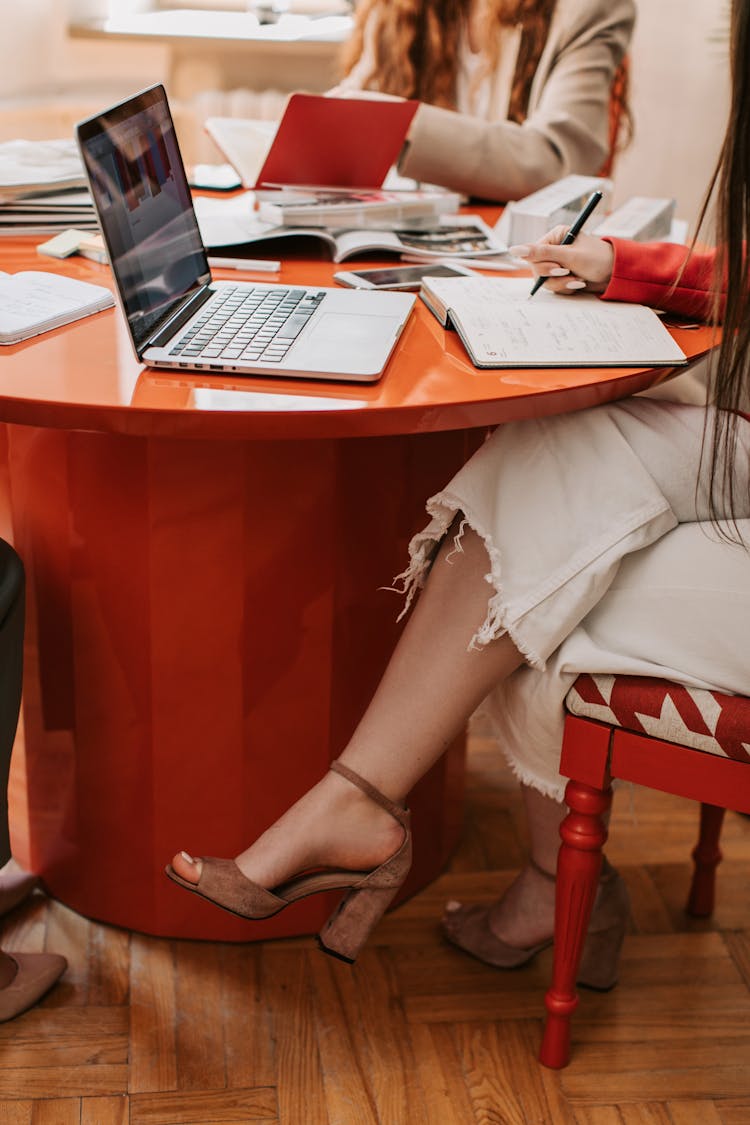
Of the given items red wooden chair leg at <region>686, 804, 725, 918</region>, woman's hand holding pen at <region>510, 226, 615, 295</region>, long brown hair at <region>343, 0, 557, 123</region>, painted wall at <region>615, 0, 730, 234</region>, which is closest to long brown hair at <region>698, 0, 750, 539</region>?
woman's hand holding pen at <region>510, 226, 615, 295</region>

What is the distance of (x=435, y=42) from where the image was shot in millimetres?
1965

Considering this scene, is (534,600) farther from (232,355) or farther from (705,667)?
(232,355)

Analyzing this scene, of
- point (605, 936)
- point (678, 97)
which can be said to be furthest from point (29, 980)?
point (678, 97)

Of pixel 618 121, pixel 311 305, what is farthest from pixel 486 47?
pixel 311 305

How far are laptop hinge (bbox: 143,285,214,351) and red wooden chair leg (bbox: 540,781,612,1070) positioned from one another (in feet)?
1.80

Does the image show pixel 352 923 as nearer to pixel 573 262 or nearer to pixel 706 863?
pixel 706 863

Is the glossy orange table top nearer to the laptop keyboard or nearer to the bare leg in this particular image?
the laptop keyboard

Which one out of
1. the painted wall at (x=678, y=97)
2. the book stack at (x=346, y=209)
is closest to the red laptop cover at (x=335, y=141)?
the book stack at (x=346, y=209)

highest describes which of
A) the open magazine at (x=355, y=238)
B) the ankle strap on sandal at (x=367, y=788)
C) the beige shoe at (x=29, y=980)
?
the open magazine at (x=355, y=238)

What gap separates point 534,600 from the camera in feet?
3.28

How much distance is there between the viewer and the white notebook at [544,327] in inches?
39.3

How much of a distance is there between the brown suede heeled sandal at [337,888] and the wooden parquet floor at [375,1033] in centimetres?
18

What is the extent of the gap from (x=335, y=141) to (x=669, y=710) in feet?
2.85

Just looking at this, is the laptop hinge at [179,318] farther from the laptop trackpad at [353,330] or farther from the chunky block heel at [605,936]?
the chunky block heel at [605,936]
